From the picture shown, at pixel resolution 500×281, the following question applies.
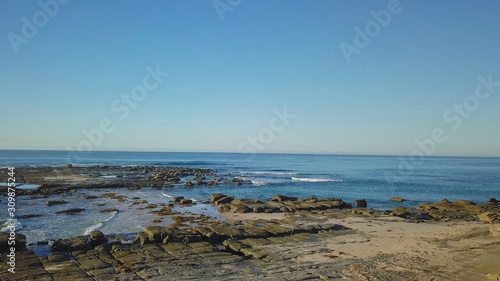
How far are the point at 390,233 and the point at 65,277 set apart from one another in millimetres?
19360

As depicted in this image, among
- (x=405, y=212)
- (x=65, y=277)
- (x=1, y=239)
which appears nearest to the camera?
(x=65, y=277)

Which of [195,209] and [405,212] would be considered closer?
[405,212]

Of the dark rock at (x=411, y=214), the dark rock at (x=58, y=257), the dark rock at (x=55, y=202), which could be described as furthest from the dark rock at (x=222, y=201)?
the dark rock at (x=58, y=257)

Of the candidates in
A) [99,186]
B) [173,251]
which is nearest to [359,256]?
[173,251]

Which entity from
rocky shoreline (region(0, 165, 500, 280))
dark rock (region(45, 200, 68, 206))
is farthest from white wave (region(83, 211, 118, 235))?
dark rock (region(45, 200, 68, 206))

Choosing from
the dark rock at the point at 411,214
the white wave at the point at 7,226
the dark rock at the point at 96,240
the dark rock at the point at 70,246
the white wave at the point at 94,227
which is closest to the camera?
the dark rock at the point at 70,246

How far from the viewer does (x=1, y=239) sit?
16062 mm

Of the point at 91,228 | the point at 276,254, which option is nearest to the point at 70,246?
the point at 91,228

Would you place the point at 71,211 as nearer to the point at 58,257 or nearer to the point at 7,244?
the point at 7,244

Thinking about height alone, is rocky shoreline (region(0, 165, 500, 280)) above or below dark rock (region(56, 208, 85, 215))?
above

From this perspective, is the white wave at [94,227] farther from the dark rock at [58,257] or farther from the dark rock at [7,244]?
the dark rock at [58,257]

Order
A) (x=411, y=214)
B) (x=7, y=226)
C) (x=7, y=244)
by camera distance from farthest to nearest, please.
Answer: (x=411, y=214)
(x=7, y=226)
(x=7, y=244)

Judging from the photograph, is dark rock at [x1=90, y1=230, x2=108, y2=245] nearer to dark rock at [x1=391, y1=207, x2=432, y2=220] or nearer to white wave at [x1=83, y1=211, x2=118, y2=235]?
white wave at [x1=83, y1=211, x2=118, y2=235]

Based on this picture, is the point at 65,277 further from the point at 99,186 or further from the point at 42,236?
the point at 99,186
